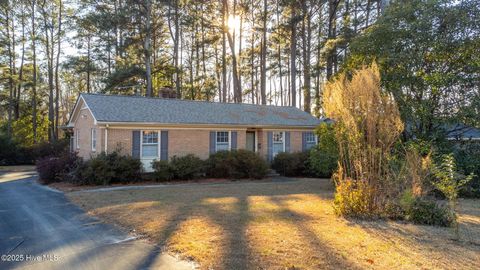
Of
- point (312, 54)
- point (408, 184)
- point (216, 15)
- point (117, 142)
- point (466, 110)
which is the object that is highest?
point (216, 15)

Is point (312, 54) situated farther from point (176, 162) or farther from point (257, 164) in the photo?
point (176, 162)

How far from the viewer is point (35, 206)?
9461 mm

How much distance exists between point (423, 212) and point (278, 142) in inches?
507

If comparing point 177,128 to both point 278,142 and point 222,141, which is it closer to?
point 222,141

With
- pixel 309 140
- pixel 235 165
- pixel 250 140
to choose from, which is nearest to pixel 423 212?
pixel 235 165

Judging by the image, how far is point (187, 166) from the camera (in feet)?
51.0

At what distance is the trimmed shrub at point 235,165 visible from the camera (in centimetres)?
1617

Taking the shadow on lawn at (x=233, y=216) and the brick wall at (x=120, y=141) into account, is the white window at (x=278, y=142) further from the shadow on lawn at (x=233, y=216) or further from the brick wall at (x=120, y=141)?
the brick wall at (x=120, y=141)

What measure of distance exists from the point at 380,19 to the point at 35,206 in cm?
1351

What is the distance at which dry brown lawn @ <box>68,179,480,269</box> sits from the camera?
4.64m

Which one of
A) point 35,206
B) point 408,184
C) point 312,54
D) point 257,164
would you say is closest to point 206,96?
point 312,54

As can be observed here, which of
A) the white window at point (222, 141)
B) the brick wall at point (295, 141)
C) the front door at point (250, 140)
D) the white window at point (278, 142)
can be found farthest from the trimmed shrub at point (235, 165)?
the brick wall at point (295, 141)

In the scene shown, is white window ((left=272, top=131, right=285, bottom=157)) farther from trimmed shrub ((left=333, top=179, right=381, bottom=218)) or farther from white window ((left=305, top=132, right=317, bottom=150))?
trimmed shrub ((left=333, top=179, right=381, bottom=218))

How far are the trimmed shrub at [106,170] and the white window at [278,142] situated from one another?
833cm
